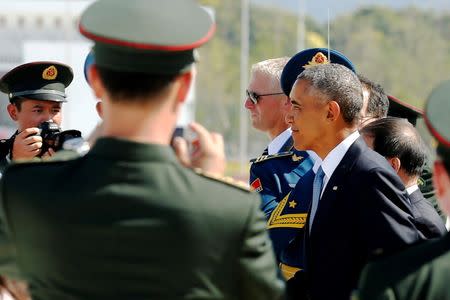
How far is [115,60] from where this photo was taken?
2400 mm

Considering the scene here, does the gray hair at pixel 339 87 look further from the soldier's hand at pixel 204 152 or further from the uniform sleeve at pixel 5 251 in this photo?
the uniform sleeve at pixel 5 251

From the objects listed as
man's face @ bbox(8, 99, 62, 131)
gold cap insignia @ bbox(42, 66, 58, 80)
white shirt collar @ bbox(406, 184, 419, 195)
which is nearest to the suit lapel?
white shirt collar @ bbox(406, 184, 419, 195)

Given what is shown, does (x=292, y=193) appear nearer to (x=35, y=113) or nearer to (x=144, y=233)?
(x=35, y=113)

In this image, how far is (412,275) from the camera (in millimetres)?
2381

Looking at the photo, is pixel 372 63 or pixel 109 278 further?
pixel 372 63

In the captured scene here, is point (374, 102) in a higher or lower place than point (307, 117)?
lower

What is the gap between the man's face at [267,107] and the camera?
5.09 m

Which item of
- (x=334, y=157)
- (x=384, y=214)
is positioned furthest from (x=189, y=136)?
(x=334, y=157)

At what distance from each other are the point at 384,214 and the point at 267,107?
1.84m

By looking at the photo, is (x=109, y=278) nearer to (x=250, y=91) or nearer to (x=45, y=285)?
(x=45, y=285)

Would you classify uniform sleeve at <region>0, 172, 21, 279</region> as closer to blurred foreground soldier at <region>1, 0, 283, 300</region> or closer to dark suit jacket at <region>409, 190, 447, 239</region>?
blurred foreground soldier at <region>1, 0, 283, 300</region>

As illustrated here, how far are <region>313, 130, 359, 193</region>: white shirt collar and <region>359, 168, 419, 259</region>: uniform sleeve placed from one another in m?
0.25

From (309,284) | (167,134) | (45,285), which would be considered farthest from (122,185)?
(309,284)

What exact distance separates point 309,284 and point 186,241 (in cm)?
133
